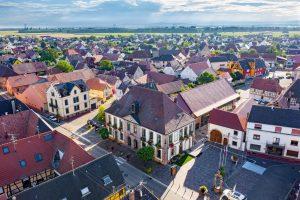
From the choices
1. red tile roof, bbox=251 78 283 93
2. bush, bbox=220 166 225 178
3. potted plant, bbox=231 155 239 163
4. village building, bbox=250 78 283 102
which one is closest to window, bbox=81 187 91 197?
bush, bbox=220 166 225 178

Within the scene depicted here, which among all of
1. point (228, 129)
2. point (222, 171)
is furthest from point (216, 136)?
point (222, 171)

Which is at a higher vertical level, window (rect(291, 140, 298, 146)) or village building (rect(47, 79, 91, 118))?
village building (rect(47, 79, 91, 118))

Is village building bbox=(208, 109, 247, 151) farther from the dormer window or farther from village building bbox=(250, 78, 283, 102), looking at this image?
the dormer window

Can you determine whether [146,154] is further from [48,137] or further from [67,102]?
[67,102]

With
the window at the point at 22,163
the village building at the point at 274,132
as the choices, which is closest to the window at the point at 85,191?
the window at the point at 22,163

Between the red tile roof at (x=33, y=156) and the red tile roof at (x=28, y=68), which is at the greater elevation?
the red tile roof at (x=28, y=68)

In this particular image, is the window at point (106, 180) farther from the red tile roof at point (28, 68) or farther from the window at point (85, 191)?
the red tile roof at point (28, 68)

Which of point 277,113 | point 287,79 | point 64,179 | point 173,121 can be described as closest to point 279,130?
point 277,113
